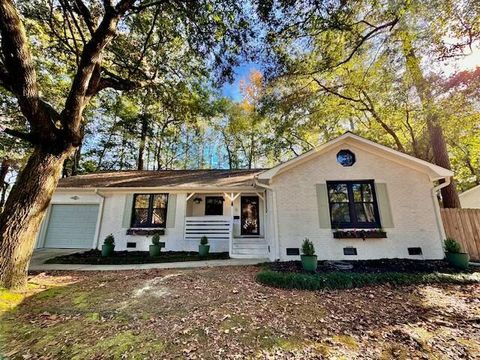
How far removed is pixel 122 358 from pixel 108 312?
1446 millimetres

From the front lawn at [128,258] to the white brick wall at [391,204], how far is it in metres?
3.04

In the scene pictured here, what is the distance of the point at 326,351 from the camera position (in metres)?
2.70

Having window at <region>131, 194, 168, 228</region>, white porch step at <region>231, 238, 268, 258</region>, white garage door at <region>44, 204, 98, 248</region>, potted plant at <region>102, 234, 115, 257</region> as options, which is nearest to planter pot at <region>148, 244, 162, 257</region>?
window at <region>131, 194, 168, 228</region>

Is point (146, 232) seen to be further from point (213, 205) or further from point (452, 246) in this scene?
point (452, 246)

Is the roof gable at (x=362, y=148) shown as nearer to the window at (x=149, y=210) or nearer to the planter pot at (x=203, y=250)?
the planter pot at (x=203, y=250)

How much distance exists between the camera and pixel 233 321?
3436mm

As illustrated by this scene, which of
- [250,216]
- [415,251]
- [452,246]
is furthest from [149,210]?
[452,246]

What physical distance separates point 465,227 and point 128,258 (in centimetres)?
1217

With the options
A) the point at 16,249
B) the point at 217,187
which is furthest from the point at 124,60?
the point at 16,249

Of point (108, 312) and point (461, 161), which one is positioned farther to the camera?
point (461, 161)

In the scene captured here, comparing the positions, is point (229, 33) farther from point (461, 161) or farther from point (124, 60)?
point (461, 161)

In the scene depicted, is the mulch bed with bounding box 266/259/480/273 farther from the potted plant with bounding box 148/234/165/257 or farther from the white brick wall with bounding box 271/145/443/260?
the potted plant with bounding box 148/234/165/257

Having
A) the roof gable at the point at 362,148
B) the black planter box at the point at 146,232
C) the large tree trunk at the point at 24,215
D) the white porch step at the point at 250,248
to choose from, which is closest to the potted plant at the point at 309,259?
the white porch step at the point at 250,248

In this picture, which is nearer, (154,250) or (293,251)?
(293,251)
